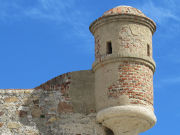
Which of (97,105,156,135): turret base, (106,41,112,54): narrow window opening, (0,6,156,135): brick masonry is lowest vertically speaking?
(97,105,156,135): turret base

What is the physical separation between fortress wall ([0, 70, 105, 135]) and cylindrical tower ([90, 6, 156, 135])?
36cm

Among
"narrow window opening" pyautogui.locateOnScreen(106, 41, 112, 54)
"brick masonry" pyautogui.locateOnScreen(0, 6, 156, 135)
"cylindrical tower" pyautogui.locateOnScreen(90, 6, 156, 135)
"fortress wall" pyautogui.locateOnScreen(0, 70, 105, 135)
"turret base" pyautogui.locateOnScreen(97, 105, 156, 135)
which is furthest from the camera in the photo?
"narrow window opening" pyautogui.locateOnScreen(106, 41, 112, 54)

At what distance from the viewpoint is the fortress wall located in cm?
1495

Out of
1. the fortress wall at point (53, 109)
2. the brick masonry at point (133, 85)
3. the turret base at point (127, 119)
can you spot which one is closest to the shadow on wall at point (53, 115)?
the fortress wall at point (53, 109)

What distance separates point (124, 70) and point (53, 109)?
2.15m

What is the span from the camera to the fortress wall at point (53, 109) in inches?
588

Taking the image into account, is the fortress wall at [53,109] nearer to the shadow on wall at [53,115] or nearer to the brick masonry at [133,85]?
the shadow on wall at [53,115]

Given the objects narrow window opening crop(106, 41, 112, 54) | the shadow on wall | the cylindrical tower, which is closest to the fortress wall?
the shadow on wall

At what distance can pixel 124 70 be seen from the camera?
14977 millimetres

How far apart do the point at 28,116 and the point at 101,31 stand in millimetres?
3052

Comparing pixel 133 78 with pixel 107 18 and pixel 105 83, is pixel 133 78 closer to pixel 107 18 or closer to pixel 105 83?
pixel 105 83

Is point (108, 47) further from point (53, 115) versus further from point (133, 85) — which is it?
point (53, 115)

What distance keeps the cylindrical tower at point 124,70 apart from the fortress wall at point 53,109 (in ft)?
1.18

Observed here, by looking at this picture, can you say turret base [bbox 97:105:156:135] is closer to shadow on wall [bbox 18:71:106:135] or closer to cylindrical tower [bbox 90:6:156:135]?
cylindrical tower [bbox 90:6:156:135]
